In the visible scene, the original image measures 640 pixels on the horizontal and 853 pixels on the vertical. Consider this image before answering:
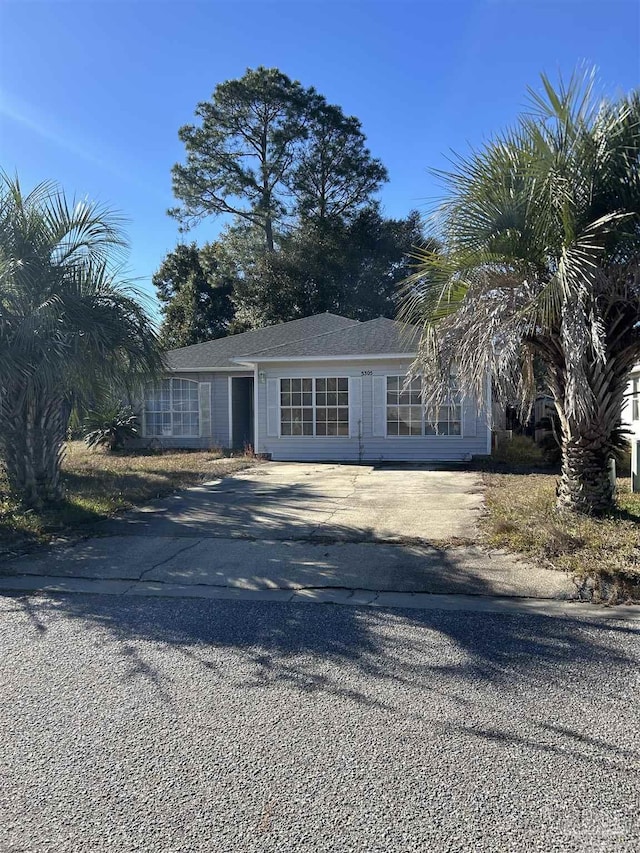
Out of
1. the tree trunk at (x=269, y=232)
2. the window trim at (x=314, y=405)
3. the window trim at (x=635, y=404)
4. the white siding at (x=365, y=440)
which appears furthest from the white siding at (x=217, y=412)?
the tree trunk at (x=269, y=232)

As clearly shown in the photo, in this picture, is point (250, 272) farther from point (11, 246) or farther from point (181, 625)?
point (181, 625)

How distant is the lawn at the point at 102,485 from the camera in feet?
25.8

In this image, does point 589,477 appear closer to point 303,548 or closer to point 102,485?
point 303,548

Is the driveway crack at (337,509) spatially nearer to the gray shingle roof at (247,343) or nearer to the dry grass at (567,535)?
the dry grass at (567,535)

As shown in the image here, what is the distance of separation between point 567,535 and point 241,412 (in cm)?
1468

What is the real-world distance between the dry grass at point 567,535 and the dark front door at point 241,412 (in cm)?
1144

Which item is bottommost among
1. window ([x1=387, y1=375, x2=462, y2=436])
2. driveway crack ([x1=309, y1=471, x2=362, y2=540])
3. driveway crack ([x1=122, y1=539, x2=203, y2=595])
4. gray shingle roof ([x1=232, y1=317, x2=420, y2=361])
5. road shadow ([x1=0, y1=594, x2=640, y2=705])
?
road shadow ([x1=0, y1=594, x2=640, y2=705])

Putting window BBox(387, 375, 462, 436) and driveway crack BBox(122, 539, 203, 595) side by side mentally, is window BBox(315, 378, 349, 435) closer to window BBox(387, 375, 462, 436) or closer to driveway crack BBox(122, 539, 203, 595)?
window BBox(387, 375, 462, 436)

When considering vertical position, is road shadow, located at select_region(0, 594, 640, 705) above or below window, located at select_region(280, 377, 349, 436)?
below

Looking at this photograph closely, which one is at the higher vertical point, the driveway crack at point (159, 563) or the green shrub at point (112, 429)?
the green shrub at point (112, 429)

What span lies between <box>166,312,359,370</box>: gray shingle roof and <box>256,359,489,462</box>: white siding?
2803 mm

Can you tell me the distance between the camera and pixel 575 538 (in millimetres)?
6523

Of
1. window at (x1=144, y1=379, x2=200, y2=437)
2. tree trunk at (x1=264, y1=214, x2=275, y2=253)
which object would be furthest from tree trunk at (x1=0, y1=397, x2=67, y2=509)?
tree trunk at (x1=264, y1=214, x2=275, y2=253)

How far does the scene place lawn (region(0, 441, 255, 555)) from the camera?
7855 mm
